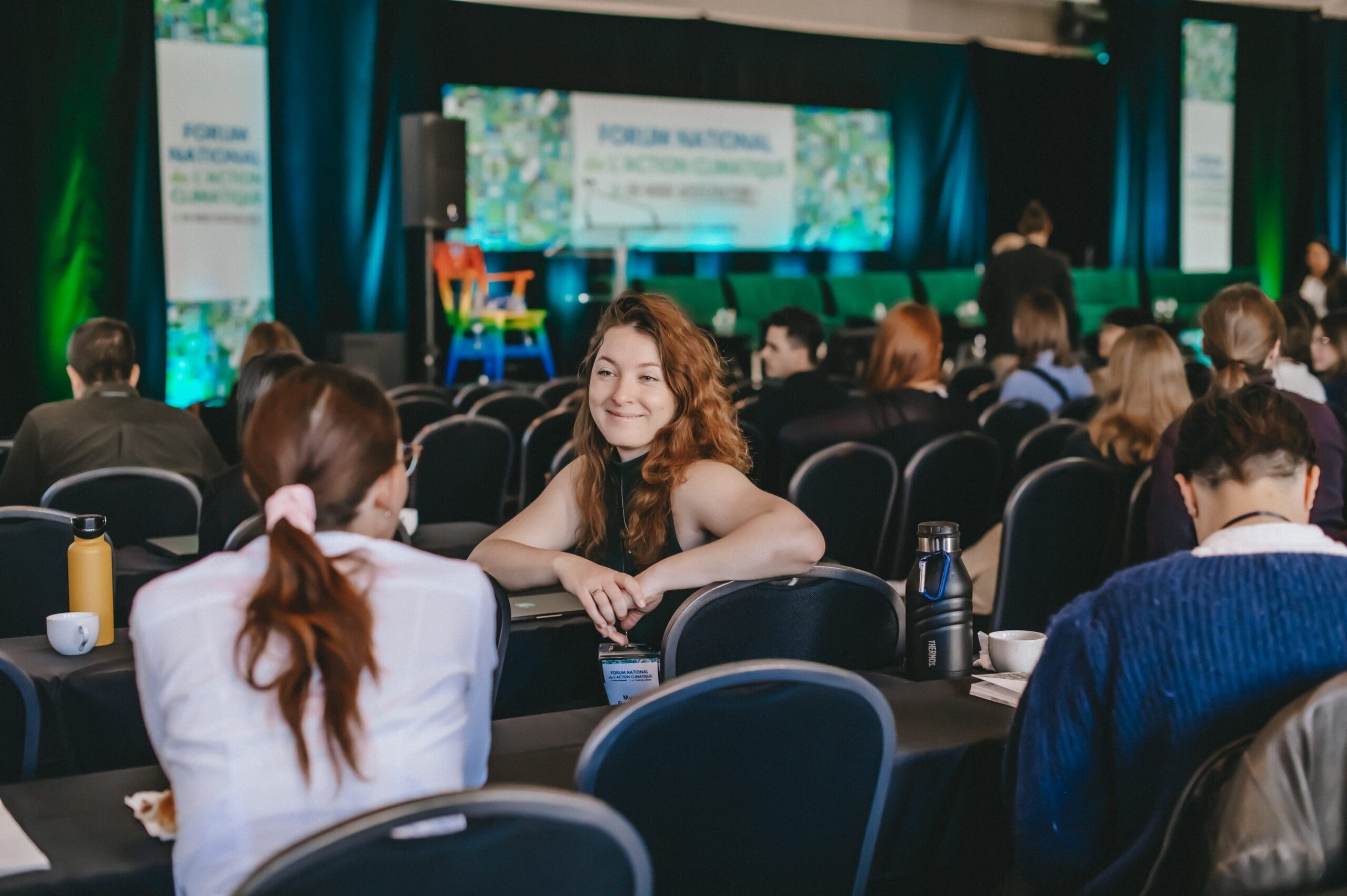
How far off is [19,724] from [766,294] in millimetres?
10301

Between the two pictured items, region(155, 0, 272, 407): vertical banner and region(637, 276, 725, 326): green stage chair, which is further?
region(637, 276, 725, 326): green stage chair

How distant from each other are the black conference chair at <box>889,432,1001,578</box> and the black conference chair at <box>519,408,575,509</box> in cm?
150

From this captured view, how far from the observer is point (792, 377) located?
5.23m

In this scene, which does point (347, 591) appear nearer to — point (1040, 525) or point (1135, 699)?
point (1135, 699)

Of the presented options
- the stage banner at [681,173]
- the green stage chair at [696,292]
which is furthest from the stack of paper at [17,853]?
the stage banner at [681,173]

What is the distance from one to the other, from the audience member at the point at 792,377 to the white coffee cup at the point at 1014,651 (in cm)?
276

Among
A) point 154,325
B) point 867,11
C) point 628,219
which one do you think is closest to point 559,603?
point 154,325

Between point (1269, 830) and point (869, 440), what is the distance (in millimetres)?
3241

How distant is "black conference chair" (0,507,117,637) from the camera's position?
3.02m

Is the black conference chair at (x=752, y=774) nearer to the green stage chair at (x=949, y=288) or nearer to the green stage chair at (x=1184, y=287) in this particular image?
the green stage chair at (x=949, y=288)

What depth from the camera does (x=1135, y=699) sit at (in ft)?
5.38

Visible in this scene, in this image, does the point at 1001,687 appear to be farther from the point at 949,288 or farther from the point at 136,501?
the point at 949,288

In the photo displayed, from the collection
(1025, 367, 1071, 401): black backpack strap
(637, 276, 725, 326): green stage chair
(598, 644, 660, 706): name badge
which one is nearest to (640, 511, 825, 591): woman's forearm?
(598, 644, 660, 706): name badge

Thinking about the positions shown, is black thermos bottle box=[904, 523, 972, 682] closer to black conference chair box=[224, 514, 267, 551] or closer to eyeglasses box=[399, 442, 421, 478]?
eyeglasses box=[399, 442, 421, 478]
